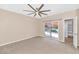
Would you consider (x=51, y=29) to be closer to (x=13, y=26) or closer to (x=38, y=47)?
(x=38, y=47)

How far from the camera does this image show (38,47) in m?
2.56

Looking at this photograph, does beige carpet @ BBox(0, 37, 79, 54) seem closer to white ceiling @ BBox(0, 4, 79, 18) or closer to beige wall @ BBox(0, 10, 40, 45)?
beige wall @ BBox(0, 10, 40, 45)

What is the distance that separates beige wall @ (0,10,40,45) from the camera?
2.44m

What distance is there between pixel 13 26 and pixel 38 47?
0.80m

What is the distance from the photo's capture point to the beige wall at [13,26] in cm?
244

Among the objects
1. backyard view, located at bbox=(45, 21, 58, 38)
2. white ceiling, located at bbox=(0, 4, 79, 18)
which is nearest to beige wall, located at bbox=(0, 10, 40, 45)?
white ceiling, located at bbox=(0, 4, 79, 18)

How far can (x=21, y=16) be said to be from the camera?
251 centimetres

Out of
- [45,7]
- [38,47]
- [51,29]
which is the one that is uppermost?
[45,7]

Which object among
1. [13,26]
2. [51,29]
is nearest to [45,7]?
[51,29]

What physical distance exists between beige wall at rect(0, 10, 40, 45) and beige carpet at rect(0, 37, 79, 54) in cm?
15

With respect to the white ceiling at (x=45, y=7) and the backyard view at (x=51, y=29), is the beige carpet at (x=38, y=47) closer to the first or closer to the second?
the backyard view at (x=51, y=29)

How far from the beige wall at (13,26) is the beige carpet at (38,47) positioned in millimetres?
145
